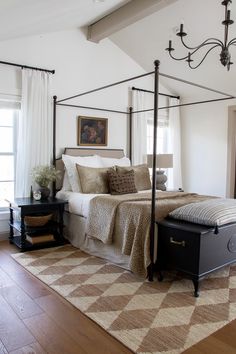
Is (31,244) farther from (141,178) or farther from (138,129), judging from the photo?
(138,129)

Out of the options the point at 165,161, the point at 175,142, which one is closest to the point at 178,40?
the point at 165,161

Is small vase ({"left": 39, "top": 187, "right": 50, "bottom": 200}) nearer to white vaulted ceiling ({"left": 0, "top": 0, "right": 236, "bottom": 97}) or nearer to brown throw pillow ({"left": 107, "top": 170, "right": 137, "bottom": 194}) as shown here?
brown throw pillow ({"left": 107, "top": 170, "right": 137, "bottom": 194})

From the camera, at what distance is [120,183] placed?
3963mm

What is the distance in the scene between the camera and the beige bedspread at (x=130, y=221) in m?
2.86

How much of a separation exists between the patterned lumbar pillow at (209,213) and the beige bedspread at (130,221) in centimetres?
21

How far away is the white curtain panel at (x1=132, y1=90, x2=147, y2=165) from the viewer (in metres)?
5.32

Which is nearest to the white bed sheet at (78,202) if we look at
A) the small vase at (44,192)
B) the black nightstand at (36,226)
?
the black nightstand at (36,226)

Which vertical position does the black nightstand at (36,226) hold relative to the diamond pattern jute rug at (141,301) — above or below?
above

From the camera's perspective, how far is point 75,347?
72.8 inches

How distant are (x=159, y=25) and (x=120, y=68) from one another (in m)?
1.06

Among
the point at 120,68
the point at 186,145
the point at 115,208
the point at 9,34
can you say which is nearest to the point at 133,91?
the point at 120,68

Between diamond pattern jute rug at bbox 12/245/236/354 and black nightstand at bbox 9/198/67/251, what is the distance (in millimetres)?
362

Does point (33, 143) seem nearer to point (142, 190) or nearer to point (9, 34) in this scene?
point (9, 34)

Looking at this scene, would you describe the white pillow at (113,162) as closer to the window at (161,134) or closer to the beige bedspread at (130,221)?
the window at (161,134)
